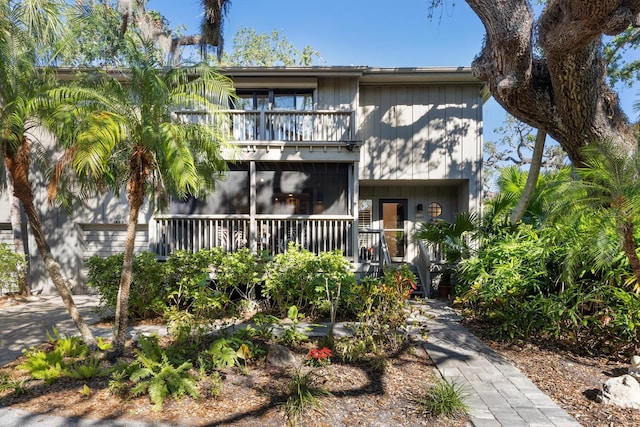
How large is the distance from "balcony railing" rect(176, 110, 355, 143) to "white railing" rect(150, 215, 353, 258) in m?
2.03

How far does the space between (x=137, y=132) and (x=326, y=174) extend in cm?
556

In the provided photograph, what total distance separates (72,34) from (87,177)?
2.10 meters

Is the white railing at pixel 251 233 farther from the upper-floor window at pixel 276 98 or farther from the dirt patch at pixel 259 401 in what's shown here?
the dirt patch at pixel 259 401

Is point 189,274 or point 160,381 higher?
point 189,274

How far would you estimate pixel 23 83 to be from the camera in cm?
415

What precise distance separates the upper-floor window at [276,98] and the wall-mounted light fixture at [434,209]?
480 centimetres

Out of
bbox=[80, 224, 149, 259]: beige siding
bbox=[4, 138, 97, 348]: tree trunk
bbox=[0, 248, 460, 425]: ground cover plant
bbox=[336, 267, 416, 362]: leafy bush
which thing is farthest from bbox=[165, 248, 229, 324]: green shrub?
bbox=[80, 224, 149, 259]: beige siding

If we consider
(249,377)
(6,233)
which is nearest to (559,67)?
(249,377)

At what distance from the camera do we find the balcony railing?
8.77 m

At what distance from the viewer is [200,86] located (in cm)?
451

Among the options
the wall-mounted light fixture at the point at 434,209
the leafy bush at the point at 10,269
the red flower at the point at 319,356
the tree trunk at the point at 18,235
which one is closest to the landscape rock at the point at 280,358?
the red flower at the point at 319,356

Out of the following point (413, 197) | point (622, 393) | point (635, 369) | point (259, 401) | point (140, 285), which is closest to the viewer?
point (622, 393)

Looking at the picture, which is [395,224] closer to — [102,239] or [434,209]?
[434,209]

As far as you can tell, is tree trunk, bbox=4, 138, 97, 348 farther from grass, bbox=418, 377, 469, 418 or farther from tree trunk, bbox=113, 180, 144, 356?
grass, bbox=418, 377, 469, 418
